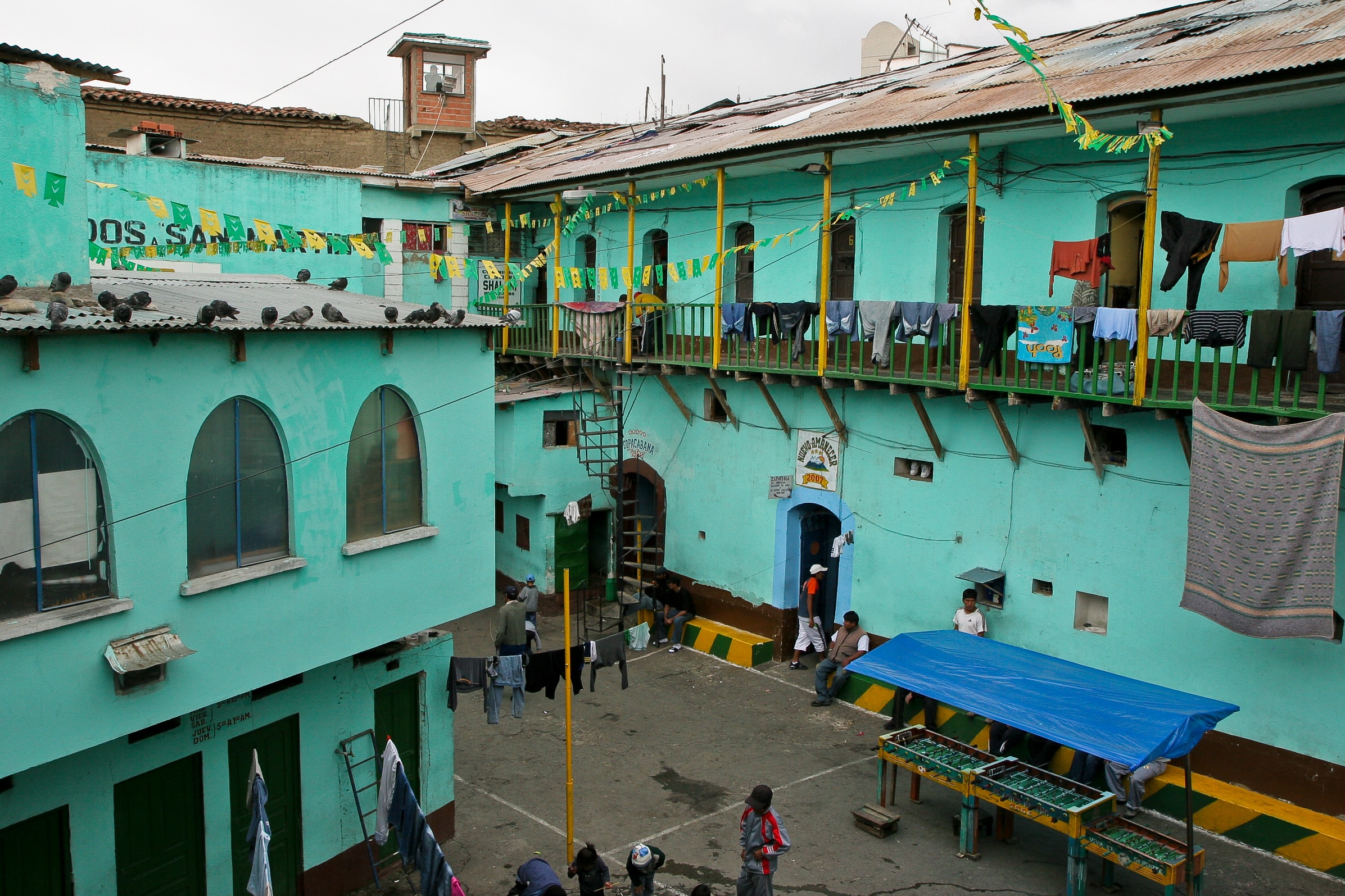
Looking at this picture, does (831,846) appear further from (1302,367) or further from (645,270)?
(645,270)

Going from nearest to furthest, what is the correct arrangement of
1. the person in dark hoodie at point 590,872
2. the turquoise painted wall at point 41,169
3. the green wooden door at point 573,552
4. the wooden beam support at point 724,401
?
1. the turquoise painted wall at point 41,169
2. the person in dark hoodie at point 590,872
3. the wooden beam support at point 724,401
4. the green wooden door at point 573,552

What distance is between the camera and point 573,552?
21.5 m

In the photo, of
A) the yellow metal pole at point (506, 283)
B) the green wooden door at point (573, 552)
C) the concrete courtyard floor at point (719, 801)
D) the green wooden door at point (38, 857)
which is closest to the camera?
the green wooden door at point (38, 857)

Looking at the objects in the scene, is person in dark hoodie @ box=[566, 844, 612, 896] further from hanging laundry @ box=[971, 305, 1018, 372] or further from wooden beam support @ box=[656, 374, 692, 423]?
wooden beam support @ box=[656, 374, 692, 423]

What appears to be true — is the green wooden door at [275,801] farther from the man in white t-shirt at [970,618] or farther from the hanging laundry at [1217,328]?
the hanging laundry at [1217,328]

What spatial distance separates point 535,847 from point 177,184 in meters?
14.0

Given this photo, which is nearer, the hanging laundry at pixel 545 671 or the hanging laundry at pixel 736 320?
the hanging laundry at pixel 545 671

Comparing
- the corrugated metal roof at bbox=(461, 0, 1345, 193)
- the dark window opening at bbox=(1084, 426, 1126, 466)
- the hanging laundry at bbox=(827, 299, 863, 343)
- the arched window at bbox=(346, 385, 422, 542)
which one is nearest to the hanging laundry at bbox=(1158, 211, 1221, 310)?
the corrugated metal roof at bbox=(461, 0, 1345, 193)

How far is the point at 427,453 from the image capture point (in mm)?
11055

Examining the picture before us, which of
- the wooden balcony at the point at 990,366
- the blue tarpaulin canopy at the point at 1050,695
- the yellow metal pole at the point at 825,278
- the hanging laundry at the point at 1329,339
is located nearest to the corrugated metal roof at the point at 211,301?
the wooden balcony at the point at 990,366

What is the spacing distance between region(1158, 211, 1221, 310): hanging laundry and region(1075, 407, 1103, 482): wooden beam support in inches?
71.2

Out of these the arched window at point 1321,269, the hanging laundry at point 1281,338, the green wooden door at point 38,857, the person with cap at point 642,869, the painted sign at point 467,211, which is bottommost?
the person with cap at point 642,869

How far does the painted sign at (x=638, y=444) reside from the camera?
21.2 meters

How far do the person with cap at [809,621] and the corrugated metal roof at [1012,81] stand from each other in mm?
6785
